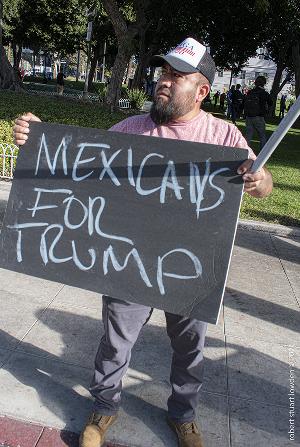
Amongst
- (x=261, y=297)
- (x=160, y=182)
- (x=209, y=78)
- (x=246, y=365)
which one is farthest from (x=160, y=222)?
(x=261, y=297)

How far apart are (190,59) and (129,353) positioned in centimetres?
149

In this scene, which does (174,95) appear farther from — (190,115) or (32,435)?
(32,435)

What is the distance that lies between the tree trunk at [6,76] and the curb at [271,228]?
60.3 feet

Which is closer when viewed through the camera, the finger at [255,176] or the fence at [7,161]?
the finger at [255,176]

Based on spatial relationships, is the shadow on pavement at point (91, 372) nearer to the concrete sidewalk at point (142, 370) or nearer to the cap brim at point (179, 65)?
the concrete sidewalk at point (142, 370)

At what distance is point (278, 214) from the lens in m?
7.59

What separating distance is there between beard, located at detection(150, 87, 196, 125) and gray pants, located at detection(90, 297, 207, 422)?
91 centimetres

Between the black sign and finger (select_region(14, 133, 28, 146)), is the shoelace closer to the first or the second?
the black sign

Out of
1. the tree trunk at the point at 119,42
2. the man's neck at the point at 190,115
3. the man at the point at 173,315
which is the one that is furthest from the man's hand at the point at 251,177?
the tree trunk at the point at 119,42

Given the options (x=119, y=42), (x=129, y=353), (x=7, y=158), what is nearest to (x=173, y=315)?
(x=129, y=353)

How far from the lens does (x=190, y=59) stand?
2.34m

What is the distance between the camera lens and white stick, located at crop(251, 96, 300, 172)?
1.78 meters

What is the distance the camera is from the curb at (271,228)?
675 centimetres

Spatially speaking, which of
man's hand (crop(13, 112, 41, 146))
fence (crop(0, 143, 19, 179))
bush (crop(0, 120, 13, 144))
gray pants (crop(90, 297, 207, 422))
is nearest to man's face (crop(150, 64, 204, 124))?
man's hand (crop(13, 112, 41, 146))
